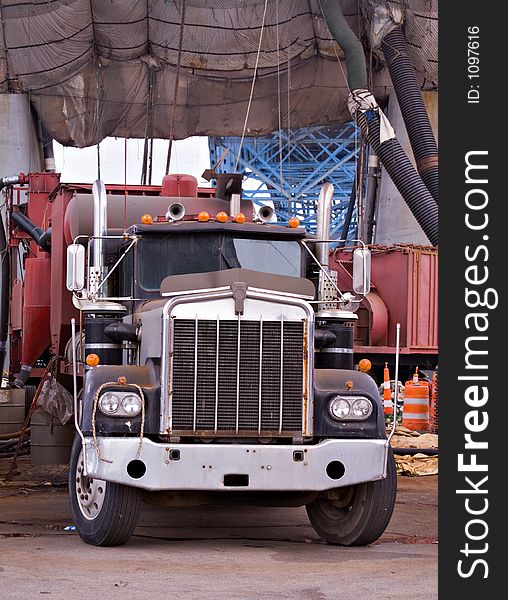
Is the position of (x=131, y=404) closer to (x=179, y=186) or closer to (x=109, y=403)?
(x=109, y=403)

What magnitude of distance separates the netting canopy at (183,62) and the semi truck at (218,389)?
1658cm

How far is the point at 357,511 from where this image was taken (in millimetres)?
9789

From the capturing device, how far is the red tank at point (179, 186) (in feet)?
43.7

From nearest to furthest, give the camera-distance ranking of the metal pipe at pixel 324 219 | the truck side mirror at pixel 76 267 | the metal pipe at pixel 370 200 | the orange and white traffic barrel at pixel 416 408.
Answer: the truck side mirror at pixel 76 267, the metal pipe at pixel 324 219, the orange and white traffic barrel at pixel 416 408, the metal pipe at pixel 370 200

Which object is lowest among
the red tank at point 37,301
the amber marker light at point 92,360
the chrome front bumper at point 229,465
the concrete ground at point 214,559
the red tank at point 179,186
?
the concrete ground at point 214,559

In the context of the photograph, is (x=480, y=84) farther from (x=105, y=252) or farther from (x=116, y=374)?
(x=105, y=252)

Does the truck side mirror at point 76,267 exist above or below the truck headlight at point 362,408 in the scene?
above

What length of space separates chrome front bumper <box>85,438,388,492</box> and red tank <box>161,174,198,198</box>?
464 centimetres

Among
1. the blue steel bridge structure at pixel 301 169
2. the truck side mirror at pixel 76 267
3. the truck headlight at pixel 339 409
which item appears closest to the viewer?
the truck headlight at pixel 339 409

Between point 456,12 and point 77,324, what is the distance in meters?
7.43

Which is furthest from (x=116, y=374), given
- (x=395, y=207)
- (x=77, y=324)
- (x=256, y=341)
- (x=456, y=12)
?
(x=395, y=207)

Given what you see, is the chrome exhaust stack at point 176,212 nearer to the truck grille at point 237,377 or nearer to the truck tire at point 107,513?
the truck grille at point 237,377

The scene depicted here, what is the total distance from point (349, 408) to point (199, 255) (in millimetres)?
1979

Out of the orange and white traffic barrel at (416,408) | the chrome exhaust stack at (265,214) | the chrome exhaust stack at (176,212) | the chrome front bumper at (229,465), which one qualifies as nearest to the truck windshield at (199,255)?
the chrome exhaust stack at (176,212)
